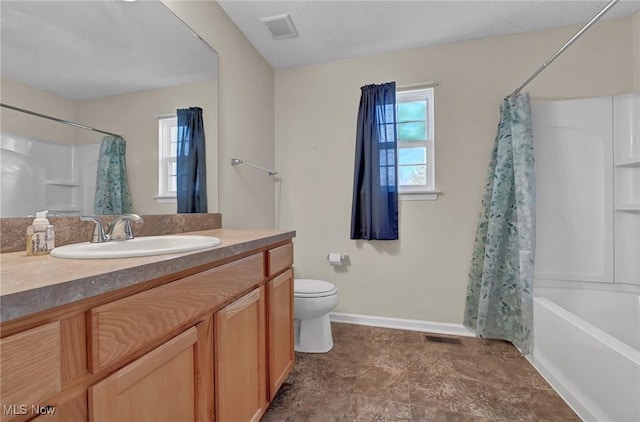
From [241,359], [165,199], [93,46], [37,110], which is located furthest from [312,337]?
[93,46]

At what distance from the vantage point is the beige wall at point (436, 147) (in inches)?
78.6

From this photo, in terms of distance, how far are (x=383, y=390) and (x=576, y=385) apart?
3.14 ft

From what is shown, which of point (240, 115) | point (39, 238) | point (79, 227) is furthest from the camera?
point (240, 115)

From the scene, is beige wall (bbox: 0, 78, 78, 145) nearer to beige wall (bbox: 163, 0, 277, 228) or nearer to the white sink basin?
the white sink basin

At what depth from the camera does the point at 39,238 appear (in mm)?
790

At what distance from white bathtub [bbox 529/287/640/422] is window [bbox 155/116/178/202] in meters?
2.12

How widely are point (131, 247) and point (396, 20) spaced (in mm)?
2129

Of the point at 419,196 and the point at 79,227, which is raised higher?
the point at 419,196

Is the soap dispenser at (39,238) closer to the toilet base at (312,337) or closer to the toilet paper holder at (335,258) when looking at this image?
the toilet base at (312,337)

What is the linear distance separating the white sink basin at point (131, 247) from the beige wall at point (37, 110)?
381 millimetres

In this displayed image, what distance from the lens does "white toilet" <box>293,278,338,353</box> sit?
1.75 metres

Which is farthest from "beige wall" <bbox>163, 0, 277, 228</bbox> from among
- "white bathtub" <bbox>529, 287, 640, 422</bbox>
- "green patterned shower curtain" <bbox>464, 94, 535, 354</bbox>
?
"white bathtub" <bbox>529, 287, 640, 422</bbox>
